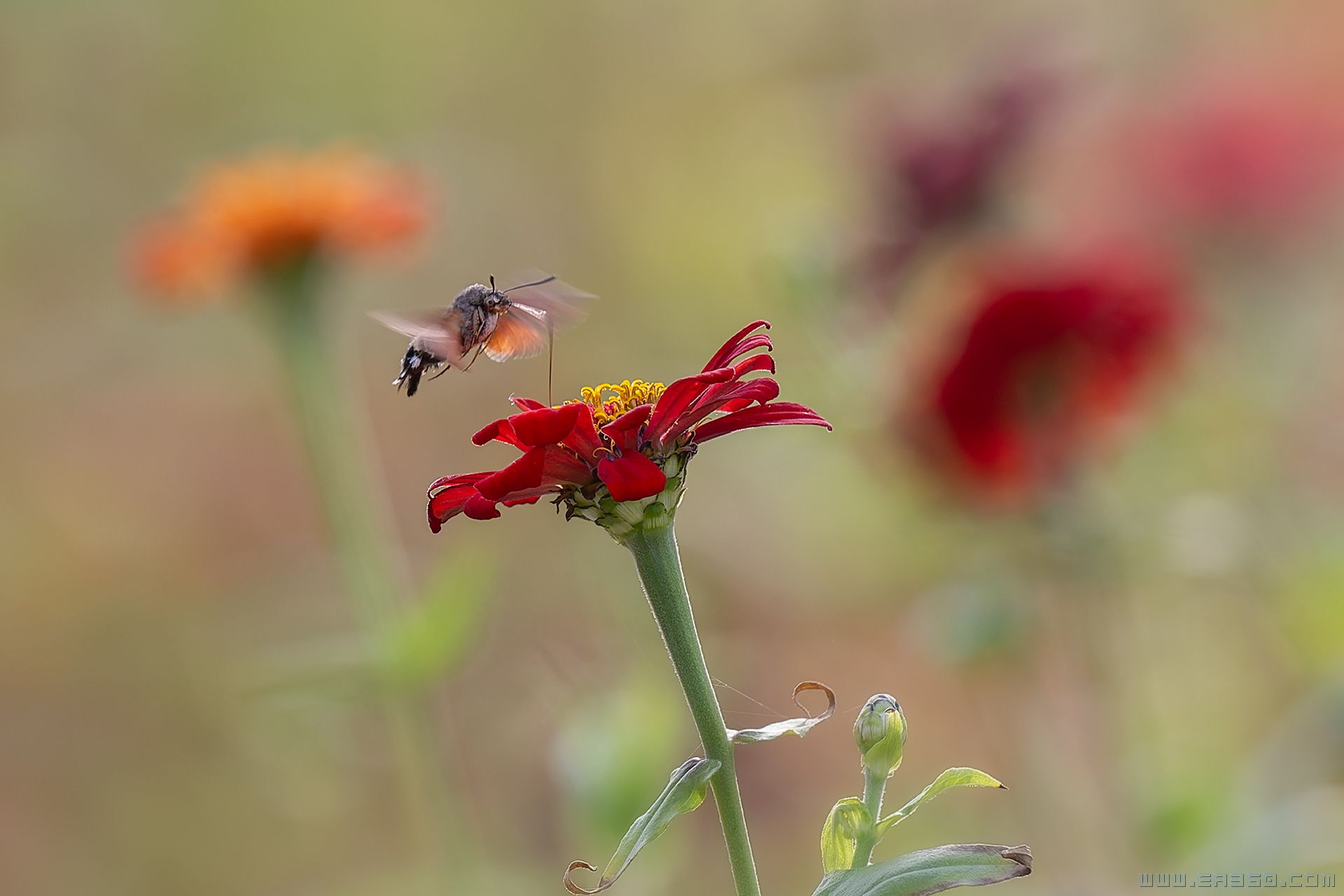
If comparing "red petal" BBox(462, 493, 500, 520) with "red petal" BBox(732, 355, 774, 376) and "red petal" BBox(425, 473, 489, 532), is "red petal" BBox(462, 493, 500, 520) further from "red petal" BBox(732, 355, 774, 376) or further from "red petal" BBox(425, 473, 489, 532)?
"red petal" BBox(732, 355, 774, 376)

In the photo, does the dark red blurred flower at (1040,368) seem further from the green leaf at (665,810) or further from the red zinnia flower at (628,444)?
the green leaf at (665,810)

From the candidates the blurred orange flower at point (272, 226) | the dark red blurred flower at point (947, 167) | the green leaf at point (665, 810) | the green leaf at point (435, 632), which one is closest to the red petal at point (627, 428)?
the green leaf at point (665, 810)

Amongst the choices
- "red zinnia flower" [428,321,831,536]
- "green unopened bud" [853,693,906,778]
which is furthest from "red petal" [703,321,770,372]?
"green unopened bud" [853,693,906,778]

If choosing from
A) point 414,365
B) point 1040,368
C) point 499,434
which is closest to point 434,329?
point 414,365

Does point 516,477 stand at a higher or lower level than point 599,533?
higher

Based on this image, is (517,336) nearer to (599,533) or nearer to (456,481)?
(456,481)

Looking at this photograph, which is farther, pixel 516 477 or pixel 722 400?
pixel 722 400
